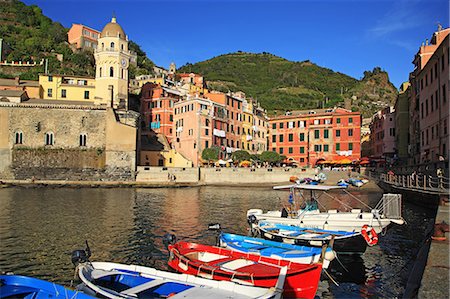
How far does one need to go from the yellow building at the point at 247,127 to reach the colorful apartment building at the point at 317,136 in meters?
4.88

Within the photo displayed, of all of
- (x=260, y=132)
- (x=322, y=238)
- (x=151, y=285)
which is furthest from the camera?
(x=260, y=132)

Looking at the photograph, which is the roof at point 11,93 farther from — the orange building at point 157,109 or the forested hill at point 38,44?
the orange building at point 157,109

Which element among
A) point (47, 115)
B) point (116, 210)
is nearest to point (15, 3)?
point (47, 115)

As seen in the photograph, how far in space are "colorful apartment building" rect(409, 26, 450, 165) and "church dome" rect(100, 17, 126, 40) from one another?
52.5m

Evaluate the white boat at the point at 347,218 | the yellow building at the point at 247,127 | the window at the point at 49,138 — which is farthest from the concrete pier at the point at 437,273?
the yellow building at the point at 247,127

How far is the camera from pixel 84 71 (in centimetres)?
10031

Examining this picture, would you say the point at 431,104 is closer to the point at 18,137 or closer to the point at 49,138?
the point at 49,138

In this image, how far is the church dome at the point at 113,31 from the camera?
72438mm

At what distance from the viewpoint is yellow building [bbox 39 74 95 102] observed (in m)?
76.2

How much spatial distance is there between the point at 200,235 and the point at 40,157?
5099 centimetres

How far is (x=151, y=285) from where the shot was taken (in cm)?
1043

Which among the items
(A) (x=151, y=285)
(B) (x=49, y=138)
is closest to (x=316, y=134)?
(B) (x=49, y=138)

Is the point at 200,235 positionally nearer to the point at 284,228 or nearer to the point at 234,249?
the point at 284,228

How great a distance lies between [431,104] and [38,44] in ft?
345
